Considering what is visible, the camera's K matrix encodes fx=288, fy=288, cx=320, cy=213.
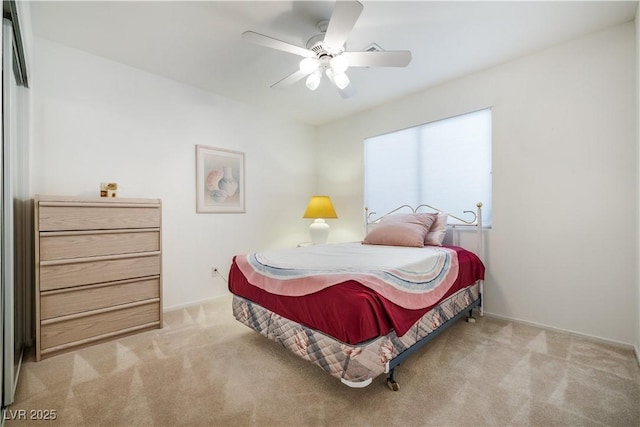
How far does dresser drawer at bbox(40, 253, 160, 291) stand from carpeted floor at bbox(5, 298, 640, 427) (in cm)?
52

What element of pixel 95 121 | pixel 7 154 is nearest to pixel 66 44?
pixel 95 121

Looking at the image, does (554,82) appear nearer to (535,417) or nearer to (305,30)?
(305,30)

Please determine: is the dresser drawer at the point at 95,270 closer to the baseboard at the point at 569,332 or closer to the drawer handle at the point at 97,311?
the drawer handle at the point at 97,311

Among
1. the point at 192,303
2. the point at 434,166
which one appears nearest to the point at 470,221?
the point at 434,166

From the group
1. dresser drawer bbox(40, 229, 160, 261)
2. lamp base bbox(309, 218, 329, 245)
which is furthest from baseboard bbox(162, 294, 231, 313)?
lamp base bbox(309, 218, 329, 245)

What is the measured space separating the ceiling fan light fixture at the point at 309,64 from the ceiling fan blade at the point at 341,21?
0.15 metres

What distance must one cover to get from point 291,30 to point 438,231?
230 cm

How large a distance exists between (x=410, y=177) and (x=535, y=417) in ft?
8.47

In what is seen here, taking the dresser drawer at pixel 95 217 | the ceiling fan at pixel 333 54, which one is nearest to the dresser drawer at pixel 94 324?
the dresser drawer at pixel 95 217

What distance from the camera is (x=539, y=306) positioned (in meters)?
2.59

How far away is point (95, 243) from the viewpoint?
229cm

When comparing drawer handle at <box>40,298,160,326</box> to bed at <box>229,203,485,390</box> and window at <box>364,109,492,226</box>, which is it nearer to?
bed at <box>229,203,485,390</box>

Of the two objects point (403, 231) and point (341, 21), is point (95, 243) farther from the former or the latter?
point (403, 231)

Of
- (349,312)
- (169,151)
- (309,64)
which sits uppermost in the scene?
(309,64)
